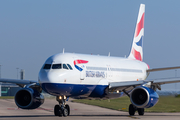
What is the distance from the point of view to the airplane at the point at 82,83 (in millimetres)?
23594

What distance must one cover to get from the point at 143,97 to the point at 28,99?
7.47m

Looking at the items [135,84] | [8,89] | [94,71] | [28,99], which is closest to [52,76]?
[28,99]

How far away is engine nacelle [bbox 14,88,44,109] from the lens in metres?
25.4

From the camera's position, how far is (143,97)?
83.3 feet

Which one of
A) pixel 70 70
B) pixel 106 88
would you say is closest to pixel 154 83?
pixel 106 88

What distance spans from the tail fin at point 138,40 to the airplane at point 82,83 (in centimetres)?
560

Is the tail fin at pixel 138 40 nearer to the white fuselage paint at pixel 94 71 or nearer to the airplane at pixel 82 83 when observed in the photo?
the white fuselage paint at pixel 94 71

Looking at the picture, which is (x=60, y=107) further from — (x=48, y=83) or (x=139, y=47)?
(x=139, y=47)

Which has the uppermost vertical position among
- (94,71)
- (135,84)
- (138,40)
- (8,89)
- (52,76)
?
(138,40)

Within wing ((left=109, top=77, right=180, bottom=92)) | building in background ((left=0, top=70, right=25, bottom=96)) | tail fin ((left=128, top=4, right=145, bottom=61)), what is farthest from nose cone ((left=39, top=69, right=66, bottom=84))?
building in background ((left=0, top=70, right=25, bottom=96))

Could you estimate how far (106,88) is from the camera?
27672 mm

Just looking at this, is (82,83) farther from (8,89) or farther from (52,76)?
(8,89)

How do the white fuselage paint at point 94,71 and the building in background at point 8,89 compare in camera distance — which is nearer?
the white fuselage paint at point 94,71

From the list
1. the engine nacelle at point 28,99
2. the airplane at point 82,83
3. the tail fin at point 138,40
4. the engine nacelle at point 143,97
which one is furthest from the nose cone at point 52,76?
the tail fin at point 138,40
